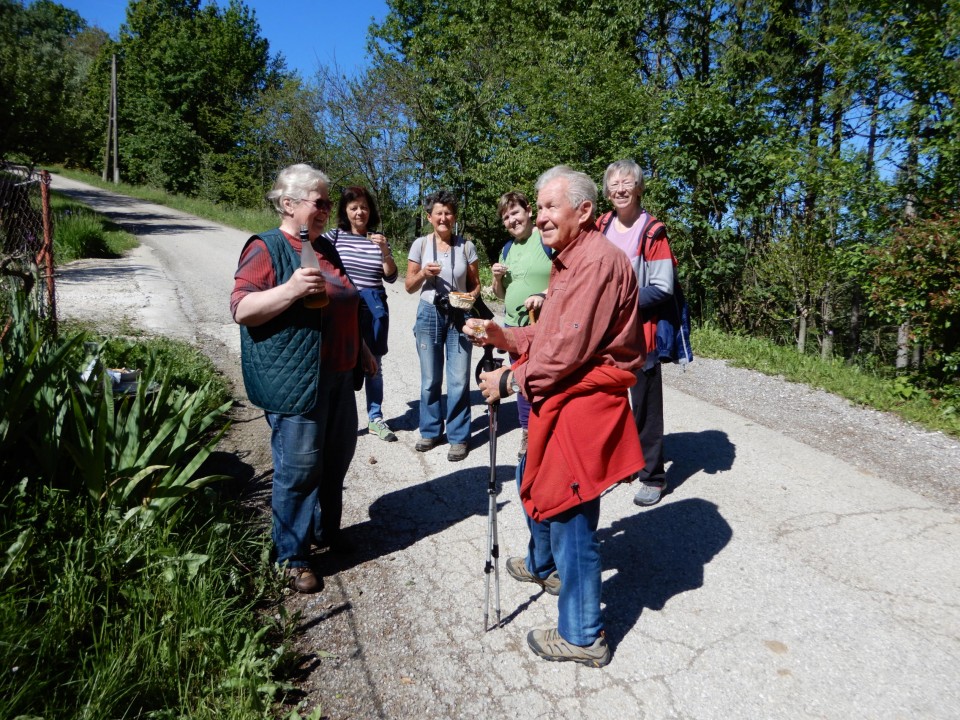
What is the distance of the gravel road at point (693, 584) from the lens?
8.86 feet

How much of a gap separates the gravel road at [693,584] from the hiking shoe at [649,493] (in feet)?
0.20

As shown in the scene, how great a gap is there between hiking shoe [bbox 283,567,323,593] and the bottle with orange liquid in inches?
54.0

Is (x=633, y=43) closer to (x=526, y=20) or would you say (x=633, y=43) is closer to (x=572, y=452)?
(x=526, y=20)

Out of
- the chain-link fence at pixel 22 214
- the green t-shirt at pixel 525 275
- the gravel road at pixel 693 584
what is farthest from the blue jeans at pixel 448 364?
the chain-link fence at pixel 22 214

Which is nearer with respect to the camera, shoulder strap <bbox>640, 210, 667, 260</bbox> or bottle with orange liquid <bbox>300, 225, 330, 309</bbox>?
bottle with orange liquid <bbox>300, 225, 330, 309</bbox>

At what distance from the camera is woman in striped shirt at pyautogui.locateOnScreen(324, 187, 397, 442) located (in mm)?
5125

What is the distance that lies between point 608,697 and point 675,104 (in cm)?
956

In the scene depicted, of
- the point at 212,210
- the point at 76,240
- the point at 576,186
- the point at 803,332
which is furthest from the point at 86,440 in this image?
the point at 212,210

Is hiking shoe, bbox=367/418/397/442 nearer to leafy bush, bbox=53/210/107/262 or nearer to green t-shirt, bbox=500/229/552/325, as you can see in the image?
green t-shirt, bbox=500/229/552/325

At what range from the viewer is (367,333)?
518cm

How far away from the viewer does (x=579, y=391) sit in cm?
266

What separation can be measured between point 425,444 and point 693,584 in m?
2.43

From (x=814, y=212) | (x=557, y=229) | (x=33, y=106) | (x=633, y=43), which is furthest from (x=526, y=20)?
(x=557, y=229)

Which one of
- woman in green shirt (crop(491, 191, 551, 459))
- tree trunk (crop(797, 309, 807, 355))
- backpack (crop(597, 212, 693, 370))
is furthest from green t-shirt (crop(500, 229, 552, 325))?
tree trunk (crop(797, 309, 807, 355))
